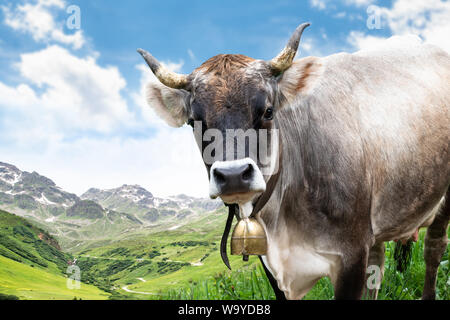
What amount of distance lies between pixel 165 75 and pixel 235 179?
1.38 metres

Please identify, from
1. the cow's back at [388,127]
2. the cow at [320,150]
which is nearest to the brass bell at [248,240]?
the cow at [320,150]

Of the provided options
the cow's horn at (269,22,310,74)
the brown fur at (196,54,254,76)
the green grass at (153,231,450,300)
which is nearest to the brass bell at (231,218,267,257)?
the brown fur at (196,54,254,76)

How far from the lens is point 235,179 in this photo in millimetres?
2715

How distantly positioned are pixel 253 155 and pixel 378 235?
6.22 feet

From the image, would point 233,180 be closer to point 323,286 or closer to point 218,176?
point 218,176

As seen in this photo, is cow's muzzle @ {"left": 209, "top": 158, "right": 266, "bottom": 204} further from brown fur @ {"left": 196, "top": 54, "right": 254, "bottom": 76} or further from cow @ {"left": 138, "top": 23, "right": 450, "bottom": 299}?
brown fur @ {"left": 196, "top": 54, "right": 254, "bottom": 76}

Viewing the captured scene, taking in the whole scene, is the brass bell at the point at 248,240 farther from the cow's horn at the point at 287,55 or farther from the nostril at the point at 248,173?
the cow's horn at the point at 287,55

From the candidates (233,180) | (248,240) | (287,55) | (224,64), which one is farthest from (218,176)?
(287,55)

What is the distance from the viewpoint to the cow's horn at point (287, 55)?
3457 mm
